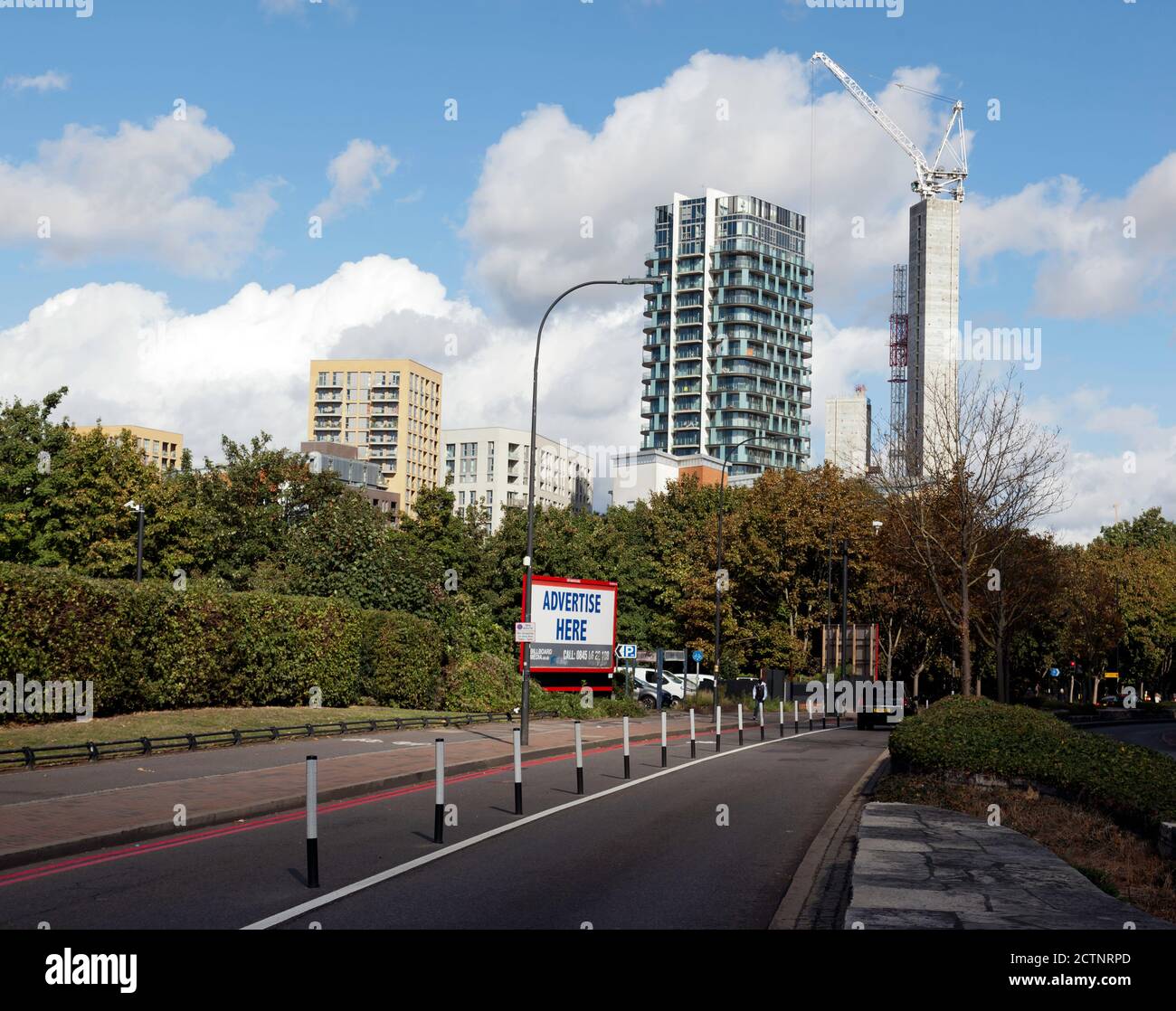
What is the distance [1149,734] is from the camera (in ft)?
148

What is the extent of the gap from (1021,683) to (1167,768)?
71293mm

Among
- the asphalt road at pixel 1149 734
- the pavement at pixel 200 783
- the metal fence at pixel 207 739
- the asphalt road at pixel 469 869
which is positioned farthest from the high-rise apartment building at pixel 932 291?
the asphalt road at pixel 469 869

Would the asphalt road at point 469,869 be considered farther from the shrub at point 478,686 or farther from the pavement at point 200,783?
the shrub at point 478,686

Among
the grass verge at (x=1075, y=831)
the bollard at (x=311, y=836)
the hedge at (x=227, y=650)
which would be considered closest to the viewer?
the bollard at (x=311, y=836)

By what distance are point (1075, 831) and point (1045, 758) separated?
9.13ft

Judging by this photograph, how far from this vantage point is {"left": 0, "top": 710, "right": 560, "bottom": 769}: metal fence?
59.3 ft

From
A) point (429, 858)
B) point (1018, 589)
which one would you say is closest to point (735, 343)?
point (1018, 589)

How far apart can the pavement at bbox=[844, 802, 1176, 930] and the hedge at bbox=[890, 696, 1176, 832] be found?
2.08m

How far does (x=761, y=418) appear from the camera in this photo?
193 meters

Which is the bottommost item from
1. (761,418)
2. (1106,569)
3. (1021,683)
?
(1021,683)

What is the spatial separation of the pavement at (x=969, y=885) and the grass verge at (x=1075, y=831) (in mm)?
467

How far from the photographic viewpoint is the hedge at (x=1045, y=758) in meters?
13.5

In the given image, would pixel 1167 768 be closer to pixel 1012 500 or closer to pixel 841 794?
pixel 841 794
